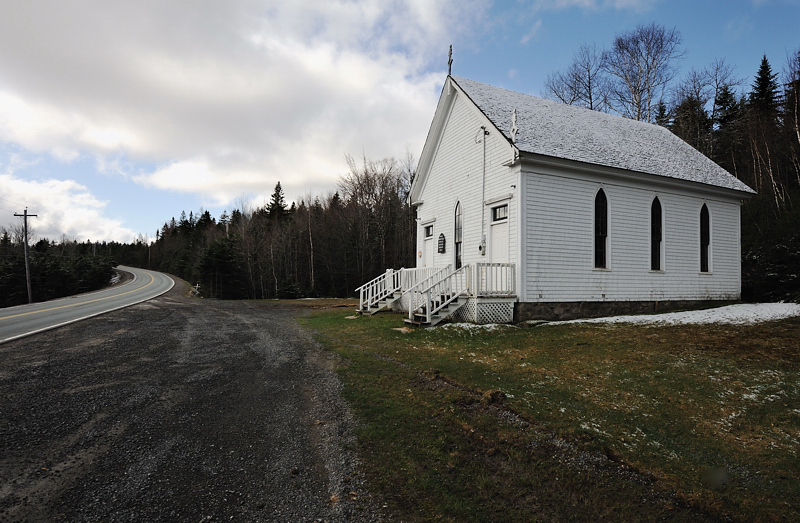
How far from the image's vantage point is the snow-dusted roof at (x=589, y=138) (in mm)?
12695

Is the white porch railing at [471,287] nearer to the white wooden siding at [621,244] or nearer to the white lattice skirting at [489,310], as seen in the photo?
the white lattice skirting at [489,310]

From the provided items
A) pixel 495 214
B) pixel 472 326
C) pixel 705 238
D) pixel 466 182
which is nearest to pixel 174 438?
pixel 472 326

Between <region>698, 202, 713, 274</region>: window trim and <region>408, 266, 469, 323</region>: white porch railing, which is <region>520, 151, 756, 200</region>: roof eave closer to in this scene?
<region>698, 202, 713, 274</region>: window trim

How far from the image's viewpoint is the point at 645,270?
13.6 meters

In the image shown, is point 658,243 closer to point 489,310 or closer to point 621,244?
point 621,244

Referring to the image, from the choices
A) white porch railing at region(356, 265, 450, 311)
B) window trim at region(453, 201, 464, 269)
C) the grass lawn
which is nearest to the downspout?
window trim at region(453, 201, 464, 269)

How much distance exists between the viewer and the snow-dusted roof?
41.7 ft

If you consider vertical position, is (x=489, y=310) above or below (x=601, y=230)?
below

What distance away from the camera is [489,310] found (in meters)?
11.8

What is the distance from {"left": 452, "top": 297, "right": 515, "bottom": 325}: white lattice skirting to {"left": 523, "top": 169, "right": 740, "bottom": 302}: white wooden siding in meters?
0.72

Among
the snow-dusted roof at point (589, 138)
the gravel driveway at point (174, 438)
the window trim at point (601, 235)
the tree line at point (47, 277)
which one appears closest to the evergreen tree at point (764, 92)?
the snow-dusted roof at point (589, 138)

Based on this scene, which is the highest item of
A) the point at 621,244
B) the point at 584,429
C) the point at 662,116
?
the point at 662,116

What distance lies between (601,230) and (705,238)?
528cm

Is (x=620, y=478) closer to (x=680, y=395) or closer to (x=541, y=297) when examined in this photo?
(x=680, y=395)
